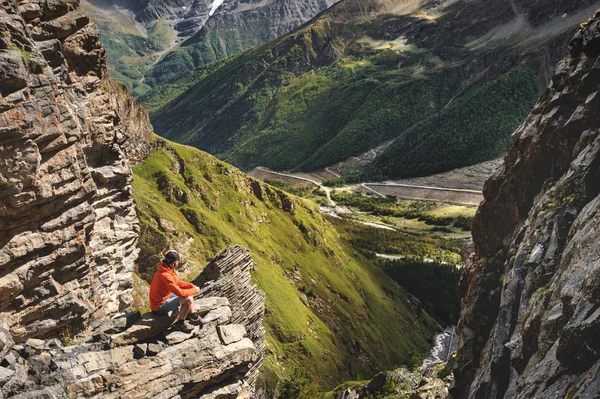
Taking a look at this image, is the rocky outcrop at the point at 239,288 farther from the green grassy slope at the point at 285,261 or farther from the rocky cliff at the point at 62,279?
the green grassy slope at the point at 285,261

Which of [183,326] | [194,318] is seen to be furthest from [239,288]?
[183,326]

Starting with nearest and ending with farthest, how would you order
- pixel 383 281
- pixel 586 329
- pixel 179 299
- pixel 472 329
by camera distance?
1. pixel 586 329
2. pixel 179 299
3. pixel 472 329
4. pixel 383 281

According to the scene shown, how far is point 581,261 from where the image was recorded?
23.3m

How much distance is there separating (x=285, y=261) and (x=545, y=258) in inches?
2556

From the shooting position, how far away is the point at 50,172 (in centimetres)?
2559

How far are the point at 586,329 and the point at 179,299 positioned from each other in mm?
18581

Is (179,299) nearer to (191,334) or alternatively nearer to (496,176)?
(191,334)

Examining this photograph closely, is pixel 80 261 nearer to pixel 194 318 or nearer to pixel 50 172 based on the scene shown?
pixel 50 172

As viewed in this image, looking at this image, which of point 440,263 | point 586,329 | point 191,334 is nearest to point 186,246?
point 191,334

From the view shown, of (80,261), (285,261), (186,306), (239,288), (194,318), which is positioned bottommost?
(194,318)

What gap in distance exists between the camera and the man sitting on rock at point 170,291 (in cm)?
2244

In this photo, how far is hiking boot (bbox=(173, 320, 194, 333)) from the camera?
78.1ft

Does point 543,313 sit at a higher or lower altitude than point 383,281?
lower

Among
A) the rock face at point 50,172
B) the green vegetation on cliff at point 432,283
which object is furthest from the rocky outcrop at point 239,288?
the green vegetation on cliff at point 432,283
